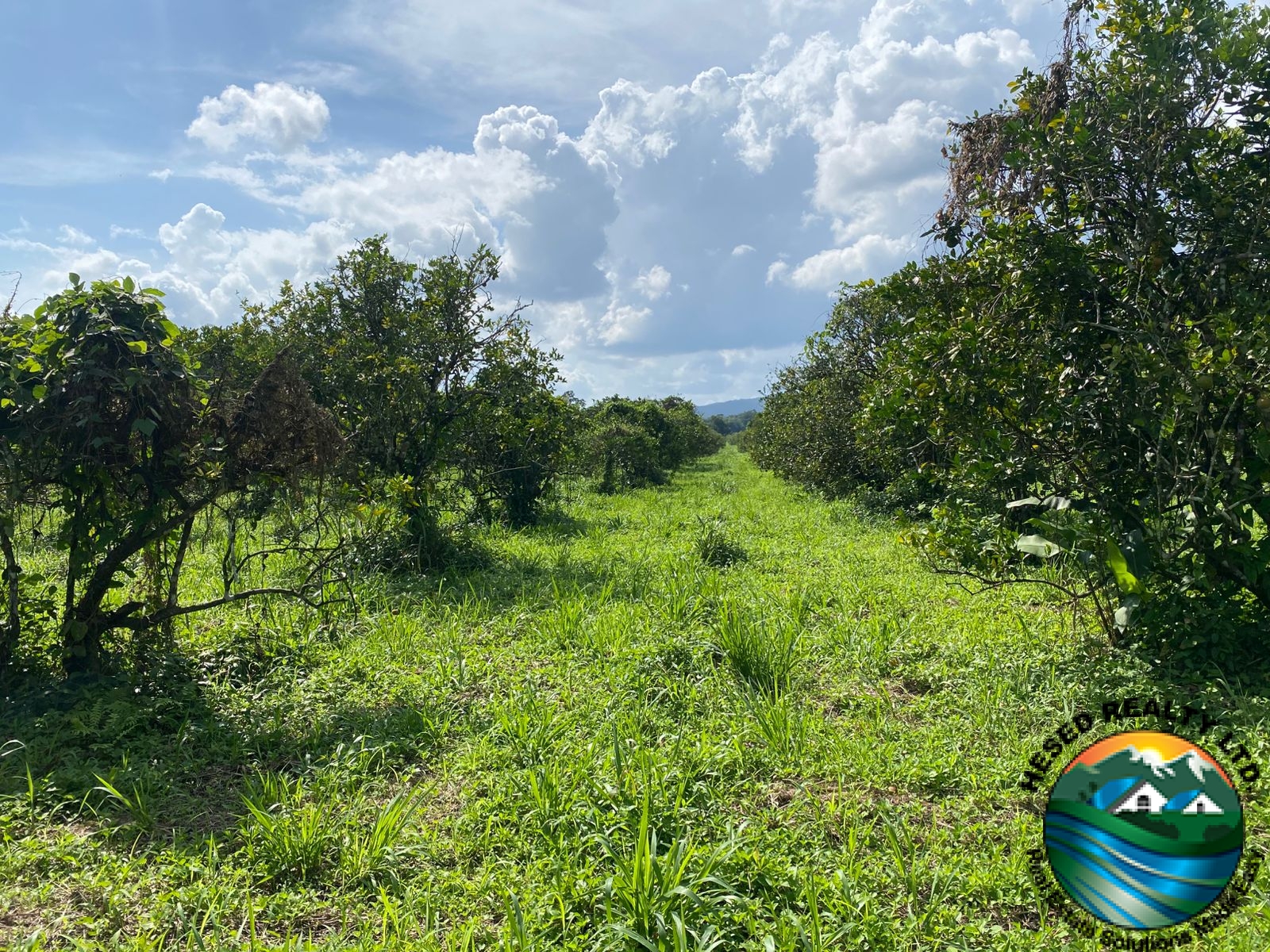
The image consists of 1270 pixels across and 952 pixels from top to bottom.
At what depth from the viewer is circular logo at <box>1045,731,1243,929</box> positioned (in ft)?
7.57

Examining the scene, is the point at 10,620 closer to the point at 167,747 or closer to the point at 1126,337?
the point at 167,747

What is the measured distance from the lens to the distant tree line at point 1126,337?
3727 millimetres

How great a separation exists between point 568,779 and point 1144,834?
2265mm

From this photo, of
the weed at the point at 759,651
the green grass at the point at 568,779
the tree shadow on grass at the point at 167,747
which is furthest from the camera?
the weed at the point at 759,651

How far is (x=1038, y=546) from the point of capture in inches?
161

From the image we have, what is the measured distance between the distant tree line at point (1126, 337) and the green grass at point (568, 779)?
734 mm

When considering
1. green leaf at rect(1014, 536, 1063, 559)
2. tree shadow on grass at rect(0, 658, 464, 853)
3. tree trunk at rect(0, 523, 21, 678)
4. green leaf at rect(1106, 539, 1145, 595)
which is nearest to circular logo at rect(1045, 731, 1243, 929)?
green leaf at rect(1106, 539, 1145, 595)

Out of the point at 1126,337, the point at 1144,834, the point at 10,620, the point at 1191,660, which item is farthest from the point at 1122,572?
the point at 10,620

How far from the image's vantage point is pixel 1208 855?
240 cm

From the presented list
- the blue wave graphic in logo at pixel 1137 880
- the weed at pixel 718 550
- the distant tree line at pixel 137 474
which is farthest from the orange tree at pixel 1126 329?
the distant tree line at pixel 137 474

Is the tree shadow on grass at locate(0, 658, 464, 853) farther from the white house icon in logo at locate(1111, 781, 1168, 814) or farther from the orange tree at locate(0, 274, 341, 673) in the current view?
the white house icon in logo at locate(1111, 781, 1168, 814)

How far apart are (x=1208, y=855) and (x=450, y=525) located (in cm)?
830

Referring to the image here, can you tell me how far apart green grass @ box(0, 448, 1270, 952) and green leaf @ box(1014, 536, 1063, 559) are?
795 millimetres

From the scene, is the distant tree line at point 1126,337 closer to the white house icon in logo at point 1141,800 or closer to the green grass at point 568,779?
the green grass at point 568,779
